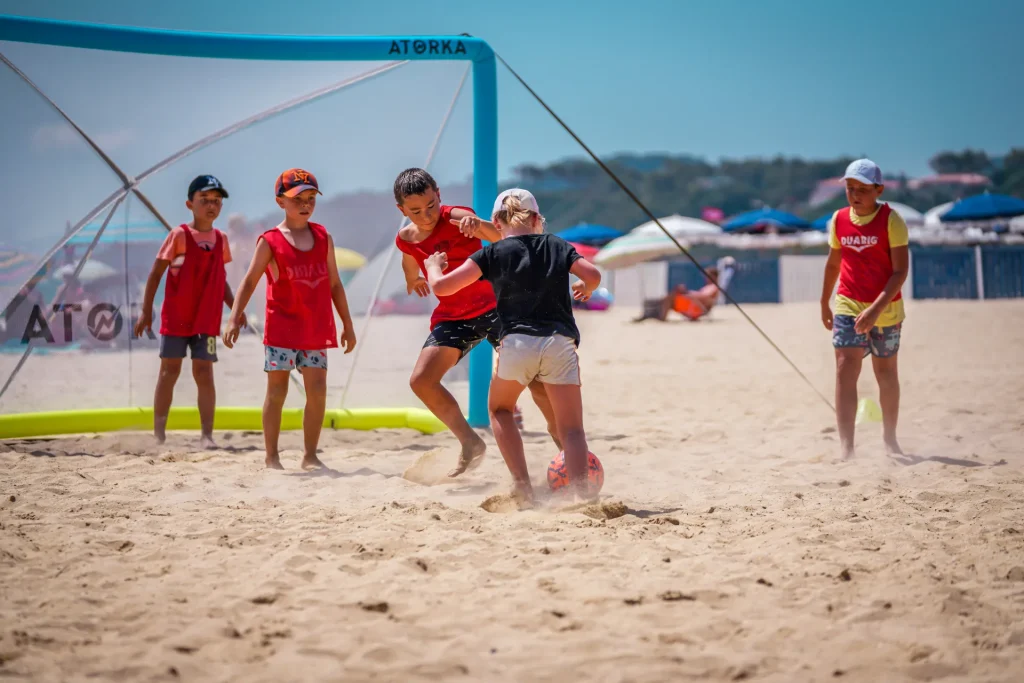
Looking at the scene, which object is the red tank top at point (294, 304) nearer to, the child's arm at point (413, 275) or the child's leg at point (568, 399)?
the child's arm at point (413, 275)

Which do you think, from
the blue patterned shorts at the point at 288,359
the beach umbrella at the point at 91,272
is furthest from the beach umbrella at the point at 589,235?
the blue patterned shorts at the point at 288,359

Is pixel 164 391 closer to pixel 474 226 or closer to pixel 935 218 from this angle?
pixel 474 226

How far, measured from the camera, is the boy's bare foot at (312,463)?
16.7 feet

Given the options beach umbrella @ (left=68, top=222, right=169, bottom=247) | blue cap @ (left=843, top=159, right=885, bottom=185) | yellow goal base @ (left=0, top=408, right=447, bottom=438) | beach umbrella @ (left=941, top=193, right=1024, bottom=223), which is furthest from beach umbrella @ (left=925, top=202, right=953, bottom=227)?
beach umbrella @ (left=68, top=222, right=169, bottom=247)

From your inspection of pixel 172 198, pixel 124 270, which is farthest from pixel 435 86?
pixel 124 270

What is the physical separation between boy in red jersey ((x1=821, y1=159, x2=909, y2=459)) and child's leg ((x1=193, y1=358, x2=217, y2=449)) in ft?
12.3

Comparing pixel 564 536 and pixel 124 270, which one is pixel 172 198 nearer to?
→ pixel 124 270

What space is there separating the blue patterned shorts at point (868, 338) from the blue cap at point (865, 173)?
0.75 m

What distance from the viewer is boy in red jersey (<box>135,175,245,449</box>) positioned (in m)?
5.84

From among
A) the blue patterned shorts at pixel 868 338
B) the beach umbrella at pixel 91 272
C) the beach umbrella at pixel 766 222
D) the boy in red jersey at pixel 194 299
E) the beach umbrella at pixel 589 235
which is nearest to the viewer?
the blue patterned shorts at pixel 868 338

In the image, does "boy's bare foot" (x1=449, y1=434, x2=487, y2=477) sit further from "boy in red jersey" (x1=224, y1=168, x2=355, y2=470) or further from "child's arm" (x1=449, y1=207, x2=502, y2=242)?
"child's arm" (x1=449, y1=207, x2=502, y2=242)

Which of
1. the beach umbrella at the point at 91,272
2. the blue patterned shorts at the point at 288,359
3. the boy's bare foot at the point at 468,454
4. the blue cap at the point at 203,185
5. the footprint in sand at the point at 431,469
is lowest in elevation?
the footprint in sand at the point at 431,469

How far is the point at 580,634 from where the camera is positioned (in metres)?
2.54

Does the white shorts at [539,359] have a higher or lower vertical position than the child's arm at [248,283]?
lower
